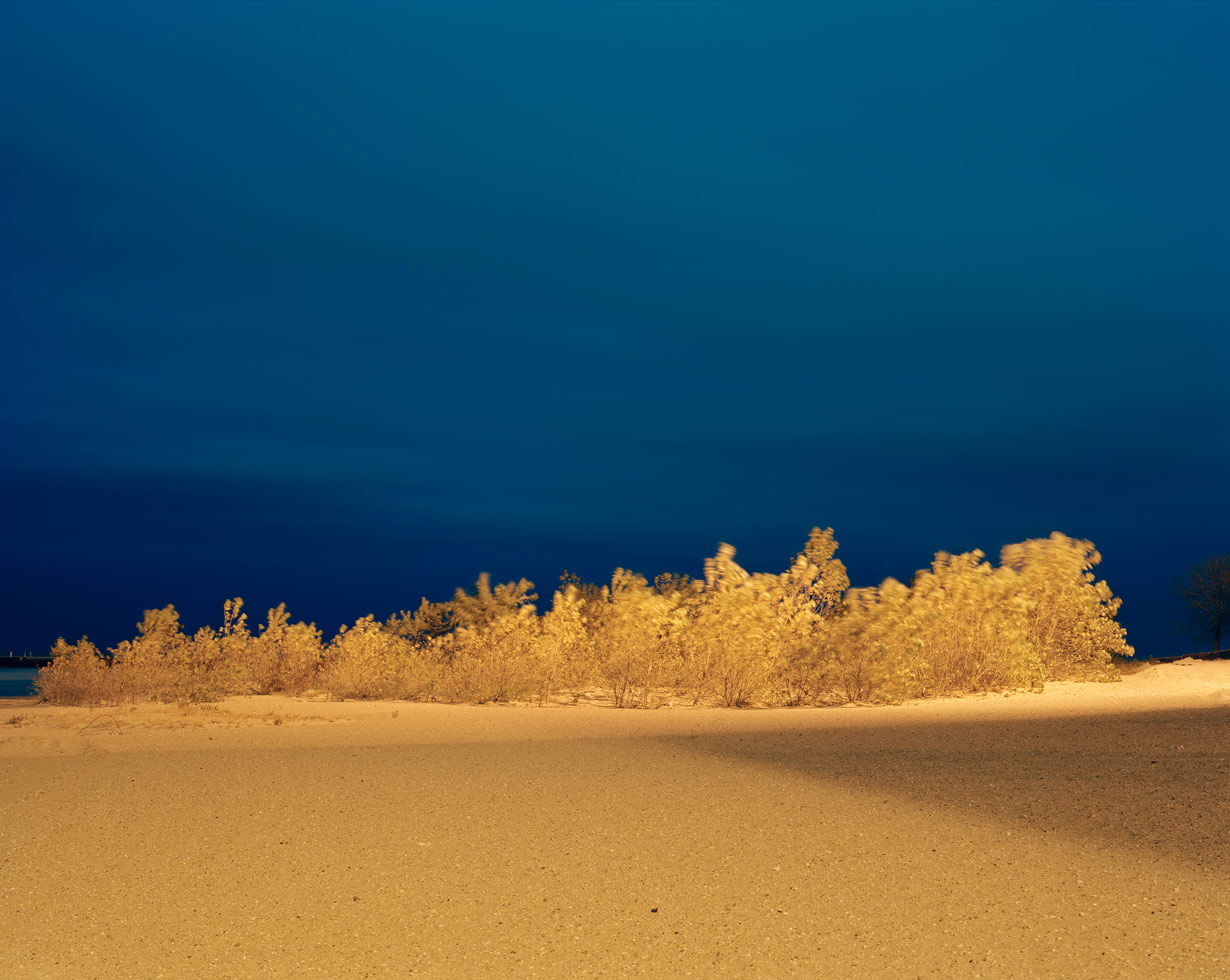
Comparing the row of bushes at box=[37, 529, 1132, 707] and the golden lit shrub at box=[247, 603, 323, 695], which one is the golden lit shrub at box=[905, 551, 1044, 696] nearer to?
the row of bushes at box=[37, 529, 1132, 707]

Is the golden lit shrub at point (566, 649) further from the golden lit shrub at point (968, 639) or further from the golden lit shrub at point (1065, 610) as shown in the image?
the golden lit shrub at point (1065, 610)

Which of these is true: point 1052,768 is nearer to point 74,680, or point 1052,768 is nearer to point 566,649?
point 566,649

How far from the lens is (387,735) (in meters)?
8.28

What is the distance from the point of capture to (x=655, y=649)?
37.7 ft

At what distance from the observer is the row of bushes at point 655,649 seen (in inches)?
446

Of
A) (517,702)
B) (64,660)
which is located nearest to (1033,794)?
(517,702)

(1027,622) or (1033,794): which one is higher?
(1027,622)

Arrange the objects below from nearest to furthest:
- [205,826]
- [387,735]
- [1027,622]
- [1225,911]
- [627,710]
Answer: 1. [1225,911]
2. [205,826]
3. [387,735]
4. [627,710]
5. [1027,622]

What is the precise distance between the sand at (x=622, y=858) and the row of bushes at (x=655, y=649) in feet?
12.0

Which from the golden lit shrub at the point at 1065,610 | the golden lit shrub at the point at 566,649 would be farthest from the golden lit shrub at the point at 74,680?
the golden lit shrub at the point at 1065,610

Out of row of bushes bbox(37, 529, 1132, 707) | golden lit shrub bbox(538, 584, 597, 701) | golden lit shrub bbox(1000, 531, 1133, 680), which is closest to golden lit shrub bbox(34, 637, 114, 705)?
row of bushes bbox(37, 529, 1132, 707)

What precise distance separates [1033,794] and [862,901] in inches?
96.8

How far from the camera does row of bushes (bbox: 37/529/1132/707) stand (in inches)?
446

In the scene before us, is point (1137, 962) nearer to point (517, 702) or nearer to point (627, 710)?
point (627, 710)
